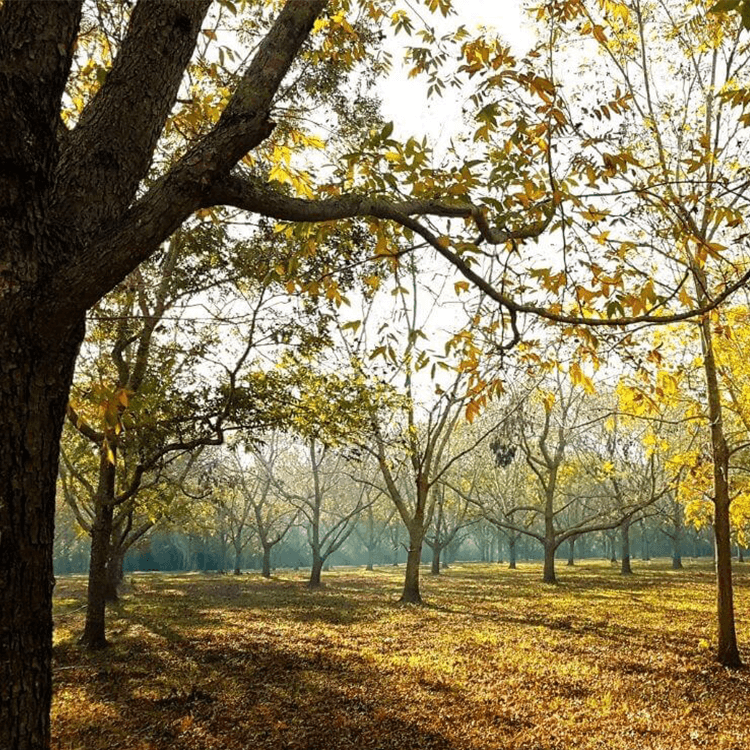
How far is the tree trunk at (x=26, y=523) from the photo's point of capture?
202cm

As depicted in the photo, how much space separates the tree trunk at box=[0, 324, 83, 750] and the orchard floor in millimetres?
5280

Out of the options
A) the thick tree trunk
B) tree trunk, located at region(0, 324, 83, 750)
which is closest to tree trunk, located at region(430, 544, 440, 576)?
the thick tree trunk

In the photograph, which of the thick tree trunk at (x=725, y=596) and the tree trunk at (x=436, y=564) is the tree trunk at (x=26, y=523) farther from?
the tree trunk at (x=436, y=564)

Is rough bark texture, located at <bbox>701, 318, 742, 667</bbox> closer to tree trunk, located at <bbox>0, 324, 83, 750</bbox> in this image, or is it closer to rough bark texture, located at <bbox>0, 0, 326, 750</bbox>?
rough bark texture, located at <bbox>0, 0, 326, 750</bbox>

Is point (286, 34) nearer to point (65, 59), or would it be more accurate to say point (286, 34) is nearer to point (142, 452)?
point (65, 59)

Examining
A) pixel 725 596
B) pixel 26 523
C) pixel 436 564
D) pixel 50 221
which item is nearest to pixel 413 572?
pixel 725 596

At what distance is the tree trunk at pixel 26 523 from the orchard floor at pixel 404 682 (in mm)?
5280

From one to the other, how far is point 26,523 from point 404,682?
328 inches

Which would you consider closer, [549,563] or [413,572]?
[413,572]

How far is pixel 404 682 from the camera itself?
911cm

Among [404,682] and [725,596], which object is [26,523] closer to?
[404,682]

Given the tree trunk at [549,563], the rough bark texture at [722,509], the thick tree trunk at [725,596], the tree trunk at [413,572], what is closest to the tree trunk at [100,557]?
the tree trunk at [413,572]

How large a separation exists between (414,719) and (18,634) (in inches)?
257

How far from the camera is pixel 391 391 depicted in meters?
12.5
